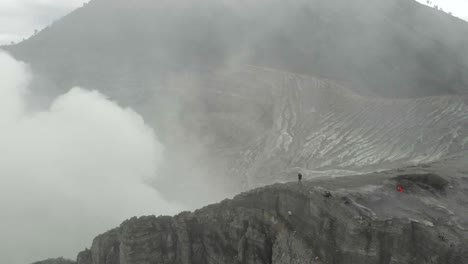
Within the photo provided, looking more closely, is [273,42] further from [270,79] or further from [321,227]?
[321,227]

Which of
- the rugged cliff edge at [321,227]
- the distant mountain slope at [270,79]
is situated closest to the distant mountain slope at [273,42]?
the distant mountain slope at [270,79]

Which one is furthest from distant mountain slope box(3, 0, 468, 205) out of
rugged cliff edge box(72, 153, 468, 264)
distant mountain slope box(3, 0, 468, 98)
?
rugged cliff edge box(72, 153, 468, 264)

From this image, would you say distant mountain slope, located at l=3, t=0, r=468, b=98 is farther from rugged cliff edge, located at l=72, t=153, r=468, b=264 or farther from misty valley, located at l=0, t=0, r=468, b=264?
rugged cliff edge, located at l=72, t=153, r=468, b=264

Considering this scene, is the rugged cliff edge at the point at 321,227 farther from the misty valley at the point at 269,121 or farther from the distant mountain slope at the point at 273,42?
the distant mountain slope at the point at 273,42

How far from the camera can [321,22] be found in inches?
4380

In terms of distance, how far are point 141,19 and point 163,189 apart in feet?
228

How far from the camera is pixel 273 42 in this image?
109438mm

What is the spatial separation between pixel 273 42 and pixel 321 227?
8326cm

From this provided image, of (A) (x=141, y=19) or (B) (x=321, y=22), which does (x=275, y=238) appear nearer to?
(B) (x=321, y=22)

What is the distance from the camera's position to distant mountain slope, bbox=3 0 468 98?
304ft

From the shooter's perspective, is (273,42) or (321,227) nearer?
(321,227)

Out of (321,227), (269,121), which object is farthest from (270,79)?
(321,227)

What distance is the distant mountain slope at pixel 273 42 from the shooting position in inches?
3652

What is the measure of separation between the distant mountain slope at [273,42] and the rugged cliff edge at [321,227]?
53539 mm
